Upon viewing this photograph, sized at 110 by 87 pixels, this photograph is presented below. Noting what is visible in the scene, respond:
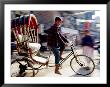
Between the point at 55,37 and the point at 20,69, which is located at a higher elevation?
the point at 55,37

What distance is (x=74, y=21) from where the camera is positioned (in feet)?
11.0

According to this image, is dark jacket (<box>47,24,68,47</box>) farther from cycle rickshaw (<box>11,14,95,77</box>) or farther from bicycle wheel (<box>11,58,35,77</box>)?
bicycle wheel (<box>11,58,35,77</box>)

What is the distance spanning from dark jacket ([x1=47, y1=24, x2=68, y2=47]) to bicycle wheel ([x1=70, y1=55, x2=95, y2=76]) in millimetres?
112

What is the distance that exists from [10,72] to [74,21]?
1.36ft

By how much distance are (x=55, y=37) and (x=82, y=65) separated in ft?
0.65

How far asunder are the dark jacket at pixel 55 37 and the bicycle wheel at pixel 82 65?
11cm

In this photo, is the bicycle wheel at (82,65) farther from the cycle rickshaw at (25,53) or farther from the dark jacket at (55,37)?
the dark jacket at (55,37)

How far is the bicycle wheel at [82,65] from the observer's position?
11.0 ft

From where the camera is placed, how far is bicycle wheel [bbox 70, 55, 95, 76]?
3346mm

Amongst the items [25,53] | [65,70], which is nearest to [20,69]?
[25,53]

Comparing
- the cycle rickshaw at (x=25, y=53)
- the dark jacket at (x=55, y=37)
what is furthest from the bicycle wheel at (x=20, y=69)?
the dark jacket at (x=55, y=37)

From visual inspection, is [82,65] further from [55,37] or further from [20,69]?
[20,69]

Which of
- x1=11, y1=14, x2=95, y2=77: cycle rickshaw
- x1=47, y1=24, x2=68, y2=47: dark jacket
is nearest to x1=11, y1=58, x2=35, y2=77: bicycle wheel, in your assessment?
x1=11, y1=14, x2=95, y2=77: cycle rickshaw

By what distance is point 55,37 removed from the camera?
3359mm
